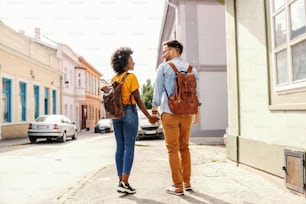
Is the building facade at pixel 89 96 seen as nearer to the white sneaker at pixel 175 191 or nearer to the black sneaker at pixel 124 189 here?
the black sneaker at pixel 124 189

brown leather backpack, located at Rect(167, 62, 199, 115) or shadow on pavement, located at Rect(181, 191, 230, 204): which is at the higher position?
brown leather backpack, located at Rect(167, 62, 199, 115)

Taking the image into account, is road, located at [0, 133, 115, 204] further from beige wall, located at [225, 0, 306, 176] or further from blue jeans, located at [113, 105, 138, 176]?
beige wall, located at [225, 0, 306, 176]

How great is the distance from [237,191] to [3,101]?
1681 centimetres

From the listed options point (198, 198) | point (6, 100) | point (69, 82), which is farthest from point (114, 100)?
point (69, 82)

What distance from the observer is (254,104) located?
568 cm

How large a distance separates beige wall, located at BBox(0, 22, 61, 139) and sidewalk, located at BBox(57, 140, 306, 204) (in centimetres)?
1402

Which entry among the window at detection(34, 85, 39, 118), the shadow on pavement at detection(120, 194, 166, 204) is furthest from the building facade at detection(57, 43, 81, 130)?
the shadow on pavement at detection(120, 194, 166, 204)

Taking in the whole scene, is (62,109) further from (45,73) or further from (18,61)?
(18,61)

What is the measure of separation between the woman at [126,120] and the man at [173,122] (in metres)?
0.27

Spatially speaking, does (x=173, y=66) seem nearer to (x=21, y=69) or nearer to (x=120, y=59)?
(x=120, y=59)

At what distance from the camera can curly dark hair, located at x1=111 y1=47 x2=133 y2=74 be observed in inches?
174

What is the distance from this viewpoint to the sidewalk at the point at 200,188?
151 inches

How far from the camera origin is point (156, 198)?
3918mm

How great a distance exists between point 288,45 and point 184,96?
1688 millimetres
